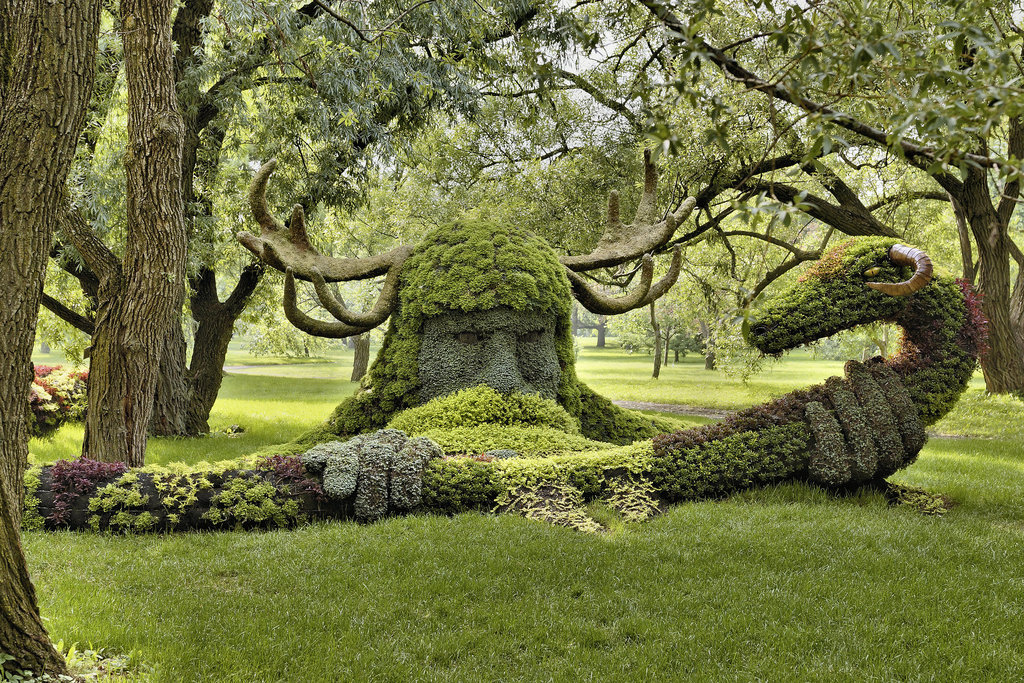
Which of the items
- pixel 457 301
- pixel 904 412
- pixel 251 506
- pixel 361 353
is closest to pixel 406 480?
pixel 251 506

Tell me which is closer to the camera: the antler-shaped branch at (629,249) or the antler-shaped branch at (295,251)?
the antler-shaped branch at (295,251)

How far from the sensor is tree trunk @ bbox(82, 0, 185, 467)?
704 centimetres

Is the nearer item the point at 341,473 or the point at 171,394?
the point at 341,473

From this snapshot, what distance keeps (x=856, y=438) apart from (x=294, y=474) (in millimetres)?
5643

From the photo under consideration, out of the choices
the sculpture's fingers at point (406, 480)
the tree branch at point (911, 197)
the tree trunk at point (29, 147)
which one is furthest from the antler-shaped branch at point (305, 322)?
the tree branch at point (911, 197)

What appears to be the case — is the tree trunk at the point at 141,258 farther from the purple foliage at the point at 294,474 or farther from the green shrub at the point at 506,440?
the green shrub at the point at 506,440

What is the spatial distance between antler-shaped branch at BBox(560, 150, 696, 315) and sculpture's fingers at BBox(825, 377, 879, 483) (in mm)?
2539

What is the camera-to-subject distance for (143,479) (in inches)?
247

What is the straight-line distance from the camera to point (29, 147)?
11.6 feet

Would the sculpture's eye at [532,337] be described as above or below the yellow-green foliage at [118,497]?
above

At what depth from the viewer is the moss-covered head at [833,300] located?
23.7ft

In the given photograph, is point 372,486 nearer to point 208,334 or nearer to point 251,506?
point 251,506

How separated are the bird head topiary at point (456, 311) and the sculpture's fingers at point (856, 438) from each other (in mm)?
2508

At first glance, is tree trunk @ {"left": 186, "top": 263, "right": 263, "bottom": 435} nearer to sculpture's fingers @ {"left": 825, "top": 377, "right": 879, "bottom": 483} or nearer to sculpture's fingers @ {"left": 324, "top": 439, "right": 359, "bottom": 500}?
sculpture's fingers @ {"left": 324, "top": 439, "right": 359, "bottom": 500}
